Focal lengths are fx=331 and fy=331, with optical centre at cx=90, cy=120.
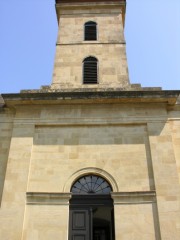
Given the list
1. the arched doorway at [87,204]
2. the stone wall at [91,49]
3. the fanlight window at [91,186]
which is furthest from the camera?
the stone wall at [91,49]

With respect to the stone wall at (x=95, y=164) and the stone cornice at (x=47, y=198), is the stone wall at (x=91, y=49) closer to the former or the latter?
the stone wall at (x=95, y=164)

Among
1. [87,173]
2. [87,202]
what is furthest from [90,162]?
[87,202]

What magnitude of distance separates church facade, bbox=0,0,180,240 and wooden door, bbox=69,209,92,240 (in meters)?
0.03

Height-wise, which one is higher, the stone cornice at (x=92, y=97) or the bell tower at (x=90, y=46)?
the bell tower at (x=90, y=46)

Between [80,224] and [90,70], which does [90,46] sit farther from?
[80,224]

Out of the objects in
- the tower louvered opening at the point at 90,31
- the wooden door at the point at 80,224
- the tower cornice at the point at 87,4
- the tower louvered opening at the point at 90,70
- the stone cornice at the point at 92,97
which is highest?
the tower cornice at the point at 87,4

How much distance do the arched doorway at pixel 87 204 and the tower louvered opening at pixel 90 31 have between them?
824 centimetres

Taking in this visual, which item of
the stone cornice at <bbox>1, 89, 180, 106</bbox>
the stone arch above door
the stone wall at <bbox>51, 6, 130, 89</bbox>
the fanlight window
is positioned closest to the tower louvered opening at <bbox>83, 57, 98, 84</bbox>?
the stone wall at <bbox>51, 6, 130, 89</bbox>

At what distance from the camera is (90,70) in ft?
51.4

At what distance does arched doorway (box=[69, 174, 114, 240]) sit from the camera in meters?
11.0

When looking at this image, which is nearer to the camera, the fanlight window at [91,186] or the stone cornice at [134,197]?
the stone cornice at [134,197]

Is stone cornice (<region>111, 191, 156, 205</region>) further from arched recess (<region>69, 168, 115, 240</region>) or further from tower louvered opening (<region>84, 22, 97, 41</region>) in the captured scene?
tower louvered opening (<region>84, 22, 97, 41</region>)

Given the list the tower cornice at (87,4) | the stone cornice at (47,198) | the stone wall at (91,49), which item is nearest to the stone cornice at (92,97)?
the stone wall at (91,49)

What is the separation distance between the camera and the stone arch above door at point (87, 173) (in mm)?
11656
